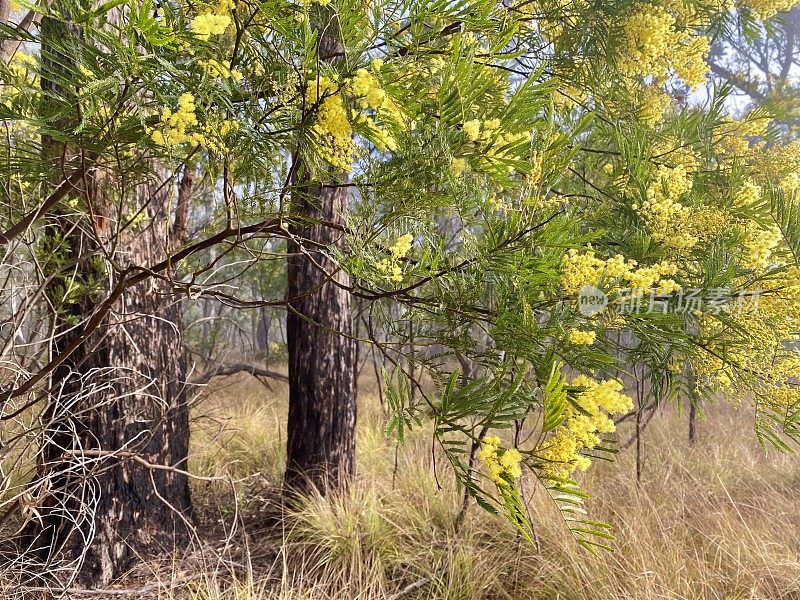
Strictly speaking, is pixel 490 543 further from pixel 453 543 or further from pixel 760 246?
pixel 760 246

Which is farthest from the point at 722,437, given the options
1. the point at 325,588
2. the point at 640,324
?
the point at 640,324

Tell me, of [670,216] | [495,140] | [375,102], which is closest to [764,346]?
[670,216]

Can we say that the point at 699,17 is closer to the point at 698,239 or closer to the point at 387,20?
the point at 698,239

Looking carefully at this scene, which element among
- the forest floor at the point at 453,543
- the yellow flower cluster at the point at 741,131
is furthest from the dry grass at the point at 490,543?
the yellow flower cluster at the point at 741,131

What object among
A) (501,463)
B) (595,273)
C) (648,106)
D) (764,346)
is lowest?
(501,463)

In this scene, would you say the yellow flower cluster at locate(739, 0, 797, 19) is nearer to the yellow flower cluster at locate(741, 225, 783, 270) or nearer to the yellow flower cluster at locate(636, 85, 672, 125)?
the yellow flower cluster at locate(636, 85, 672, 125)

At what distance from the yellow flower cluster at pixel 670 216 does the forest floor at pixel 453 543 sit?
3.32 ft

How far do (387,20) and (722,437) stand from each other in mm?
4533

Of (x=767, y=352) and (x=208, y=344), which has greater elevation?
(x=767, y=352)

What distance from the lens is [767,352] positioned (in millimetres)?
1062

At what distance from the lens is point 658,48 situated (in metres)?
1.38

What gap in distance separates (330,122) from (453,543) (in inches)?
78.0

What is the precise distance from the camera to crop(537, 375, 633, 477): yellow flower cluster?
0.61 m

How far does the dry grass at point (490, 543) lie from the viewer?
1.91 m
